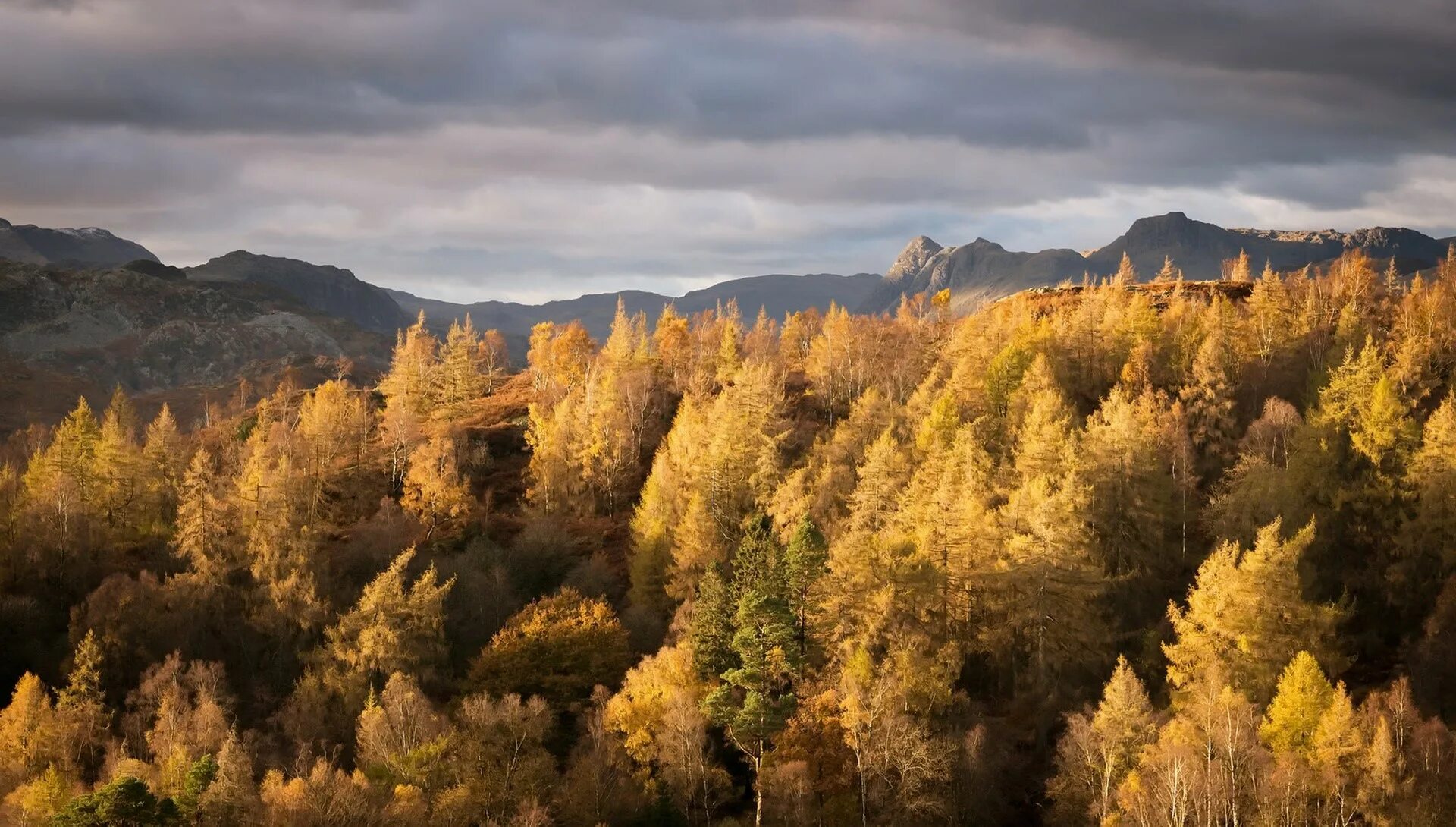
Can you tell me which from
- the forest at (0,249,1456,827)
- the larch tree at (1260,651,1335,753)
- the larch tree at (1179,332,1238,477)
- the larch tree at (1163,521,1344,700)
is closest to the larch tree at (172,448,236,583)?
the forest at (0,249,1456,827)

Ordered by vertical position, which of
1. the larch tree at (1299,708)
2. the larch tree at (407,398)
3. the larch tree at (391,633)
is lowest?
the larch tree at (391,633)

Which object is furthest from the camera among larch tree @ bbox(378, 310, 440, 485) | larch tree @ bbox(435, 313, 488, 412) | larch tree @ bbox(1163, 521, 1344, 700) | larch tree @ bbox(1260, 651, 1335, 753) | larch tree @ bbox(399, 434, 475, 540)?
larch tree @ bbox(435, 313, 488, 412)

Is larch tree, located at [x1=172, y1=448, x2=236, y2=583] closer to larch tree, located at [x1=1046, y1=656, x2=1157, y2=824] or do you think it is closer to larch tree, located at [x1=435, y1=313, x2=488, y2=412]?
larch tree, located at [x1=435, y1=313, x2=488, y2=412]

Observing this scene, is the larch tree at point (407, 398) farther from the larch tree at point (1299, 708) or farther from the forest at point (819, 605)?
the larch tree at point (1299, 708)

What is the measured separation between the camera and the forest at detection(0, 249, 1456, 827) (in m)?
53.8

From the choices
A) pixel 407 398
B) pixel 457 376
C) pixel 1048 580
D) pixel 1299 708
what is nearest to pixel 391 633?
pixel 1048 580

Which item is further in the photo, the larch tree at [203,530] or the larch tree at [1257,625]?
the larch tree at [203,530]

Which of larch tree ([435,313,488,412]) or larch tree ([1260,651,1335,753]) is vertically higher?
larch tree ([435,313,488,412])

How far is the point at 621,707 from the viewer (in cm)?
6172

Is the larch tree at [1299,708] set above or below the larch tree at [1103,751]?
above

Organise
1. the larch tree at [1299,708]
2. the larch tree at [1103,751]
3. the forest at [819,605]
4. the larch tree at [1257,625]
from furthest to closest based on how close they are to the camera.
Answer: the larch tree at [1257,625] → the forest at [819,605] → the larch tree at [1103,751] → the larch tree at [1299,708]

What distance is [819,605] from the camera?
65.4m

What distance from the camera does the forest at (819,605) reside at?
53.8m

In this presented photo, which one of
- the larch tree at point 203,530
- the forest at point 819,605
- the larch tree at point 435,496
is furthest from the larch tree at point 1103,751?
the larch tree at point 203,530
